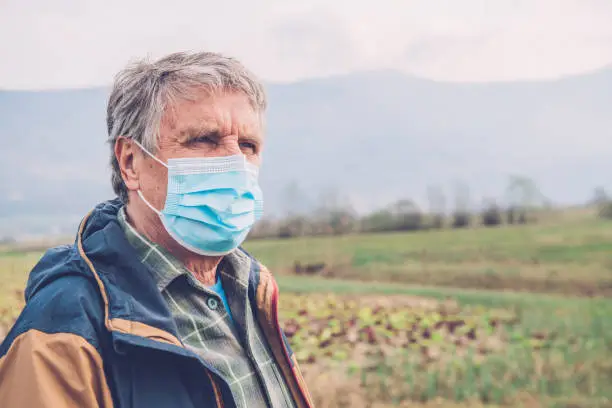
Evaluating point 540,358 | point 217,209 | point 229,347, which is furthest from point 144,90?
point 540,358

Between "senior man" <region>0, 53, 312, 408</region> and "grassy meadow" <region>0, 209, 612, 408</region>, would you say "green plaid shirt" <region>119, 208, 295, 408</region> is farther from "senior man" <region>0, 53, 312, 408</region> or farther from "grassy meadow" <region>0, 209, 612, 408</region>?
"grassy meadow" <region>0, 209, 612, 408</region>

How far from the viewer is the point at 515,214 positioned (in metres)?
7.47

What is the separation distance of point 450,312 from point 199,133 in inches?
201

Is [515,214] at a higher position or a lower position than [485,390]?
higher

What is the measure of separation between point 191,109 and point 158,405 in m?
0.64

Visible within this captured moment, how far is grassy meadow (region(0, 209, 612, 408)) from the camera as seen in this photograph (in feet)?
14.9

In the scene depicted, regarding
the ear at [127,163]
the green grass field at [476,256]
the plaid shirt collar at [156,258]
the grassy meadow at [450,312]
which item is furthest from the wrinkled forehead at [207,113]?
the green grass field at [476,256]

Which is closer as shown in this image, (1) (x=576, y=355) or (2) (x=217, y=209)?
(2) (x=217, y=209)

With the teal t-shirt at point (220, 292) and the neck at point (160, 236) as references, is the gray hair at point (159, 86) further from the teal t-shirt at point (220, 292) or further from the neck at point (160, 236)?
the teal t-shirt at point (220, 292)

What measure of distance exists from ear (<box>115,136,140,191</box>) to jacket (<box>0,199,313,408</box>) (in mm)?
119

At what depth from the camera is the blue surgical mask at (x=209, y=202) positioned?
1.68 m

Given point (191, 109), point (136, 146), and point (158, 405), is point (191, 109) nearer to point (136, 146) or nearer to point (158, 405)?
point (136, 146)

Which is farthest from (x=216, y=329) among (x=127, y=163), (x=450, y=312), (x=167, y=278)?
(x=450, y=312)

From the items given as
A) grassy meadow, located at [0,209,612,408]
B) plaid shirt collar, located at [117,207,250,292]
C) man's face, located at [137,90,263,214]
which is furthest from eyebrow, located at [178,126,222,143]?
grassy meadow, located at [0,209,612,408]
